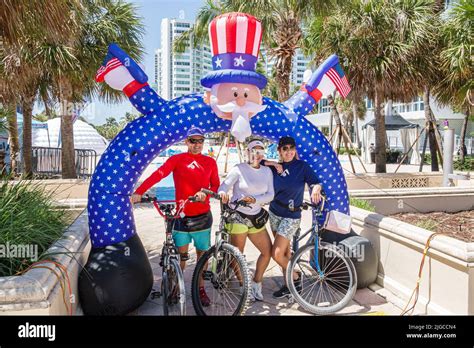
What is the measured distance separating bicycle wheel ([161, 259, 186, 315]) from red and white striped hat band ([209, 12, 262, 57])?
90.1 inches

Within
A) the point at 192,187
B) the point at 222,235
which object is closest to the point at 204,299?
the point at 222,235

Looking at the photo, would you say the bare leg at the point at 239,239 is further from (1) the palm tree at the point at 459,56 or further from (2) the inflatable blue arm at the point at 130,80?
(1) the palm tree at the point at 459,56

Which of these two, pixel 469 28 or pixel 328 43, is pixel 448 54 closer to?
pixel 469 28

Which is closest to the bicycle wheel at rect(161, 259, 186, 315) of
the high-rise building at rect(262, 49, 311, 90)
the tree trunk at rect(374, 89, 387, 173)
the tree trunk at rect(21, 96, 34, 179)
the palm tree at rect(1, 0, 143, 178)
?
the palm tree at rect(1, 0, 143, 178)

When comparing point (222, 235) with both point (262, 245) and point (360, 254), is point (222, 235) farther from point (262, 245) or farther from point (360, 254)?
point (360, 254)

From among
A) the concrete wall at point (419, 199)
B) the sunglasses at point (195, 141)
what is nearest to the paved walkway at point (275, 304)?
the sunglasses at point (195, 141)

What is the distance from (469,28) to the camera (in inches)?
365

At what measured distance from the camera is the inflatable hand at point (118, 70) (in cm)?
421

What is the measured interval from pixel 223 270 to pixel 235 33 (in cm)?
244

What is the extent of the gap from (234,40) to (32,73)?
7.05m

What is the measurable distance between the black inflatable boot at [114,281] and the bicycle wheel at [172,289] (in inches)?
13.5

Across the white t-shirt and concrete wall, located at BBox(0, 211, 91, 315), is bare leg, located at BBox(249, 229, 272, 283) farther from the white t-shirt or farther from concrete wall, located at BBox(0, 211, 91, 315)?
concrete wall, located at BBox(0, 211, 91, 315)

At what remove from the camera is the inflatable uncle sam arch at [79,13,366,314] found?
12.7ft
